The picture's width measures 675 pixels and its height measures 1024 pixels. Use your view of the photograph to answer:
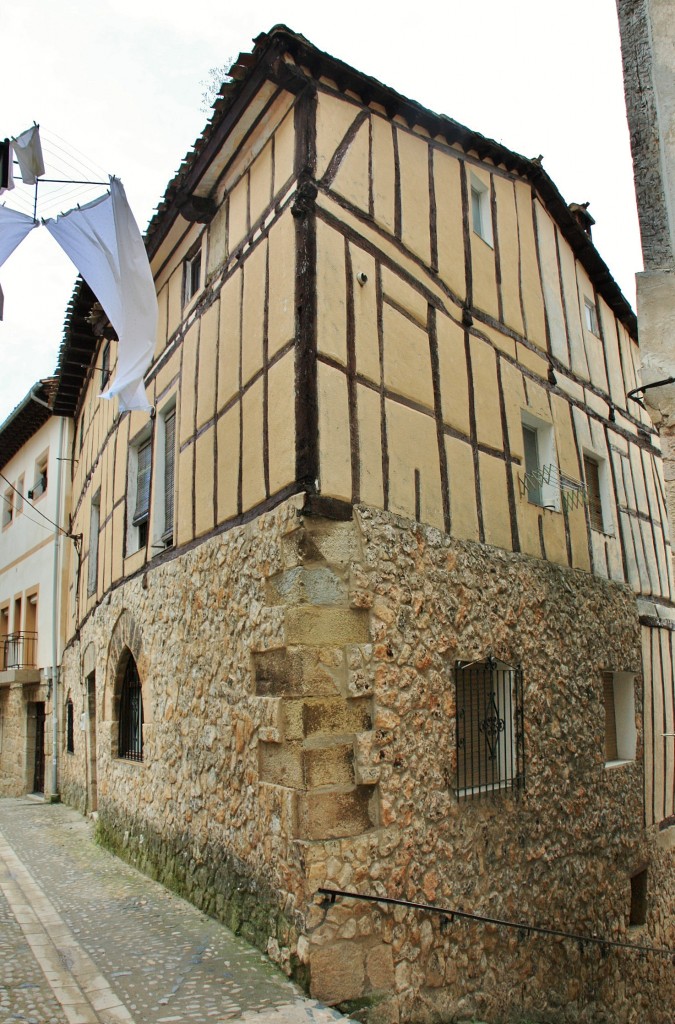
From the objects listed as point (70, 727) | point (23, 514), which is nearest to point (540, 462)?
point (70, 727)

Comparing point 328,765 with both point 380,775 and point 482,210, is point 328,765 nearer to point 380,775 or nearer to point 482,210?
point 380,775

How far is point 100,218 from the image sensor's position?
251 inches

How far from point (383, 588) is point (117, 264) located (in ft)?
11.7

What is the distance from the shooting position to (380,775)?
486 centimetres

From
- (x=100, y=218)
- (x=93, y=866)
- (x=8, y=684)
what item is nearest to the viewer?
(x=100, y=218)

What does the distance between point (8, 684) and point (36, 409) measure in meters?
5.31

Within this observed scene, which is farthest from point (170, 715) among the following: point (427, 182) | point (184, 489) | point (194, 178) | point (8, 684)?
point (8, 684)

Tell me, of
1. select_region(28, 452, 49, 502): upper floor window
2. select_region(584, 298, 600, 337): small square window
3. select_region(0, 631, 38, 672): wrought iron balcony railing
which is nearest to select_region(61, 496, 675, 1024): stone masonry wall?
select_region(584, 298, 600, 337): small square window

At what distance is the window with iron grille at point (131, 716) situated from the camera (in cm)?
823

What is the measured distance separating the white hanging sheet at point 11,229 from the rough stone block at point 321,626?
145 inches

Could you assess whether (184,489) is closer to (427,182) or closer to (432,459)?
(432,459)

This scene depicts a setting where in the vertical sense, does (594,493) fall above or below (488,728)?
above

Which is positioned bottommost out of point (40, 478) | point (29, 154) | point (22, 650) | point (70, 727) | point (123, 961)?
point (123, 961)

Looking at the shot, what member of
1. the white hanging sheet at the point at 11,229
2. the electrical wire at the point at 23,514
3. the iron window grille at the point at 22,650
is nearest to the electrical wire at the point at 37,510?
the electrical wire at the point at 23,514
